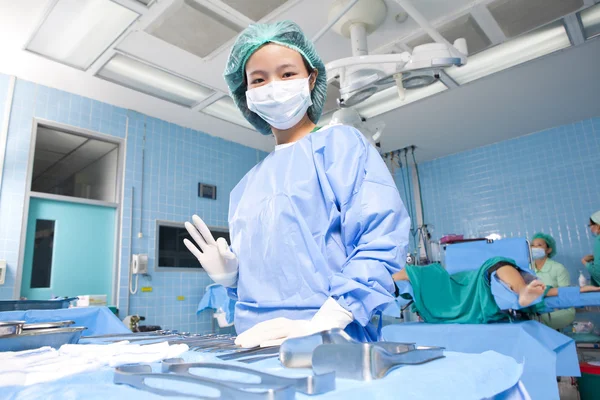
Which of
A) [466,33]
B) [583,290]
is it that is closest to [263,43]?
[466,33]

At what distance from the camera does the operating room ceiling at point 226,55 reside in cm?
278

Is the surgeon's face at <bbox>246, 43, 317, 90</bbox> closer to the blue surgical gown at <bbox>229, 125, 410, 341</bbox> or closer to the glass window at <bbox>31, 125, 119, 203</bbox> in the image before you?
the blue surgical gown at <bbox>229, 125, 410, 341</bbox>

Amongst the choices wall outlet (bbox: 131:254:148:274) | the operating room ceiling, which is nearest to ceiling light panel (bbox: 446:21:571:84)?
the operating room ceiling

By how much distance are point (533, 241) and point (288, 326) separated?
4678 mm

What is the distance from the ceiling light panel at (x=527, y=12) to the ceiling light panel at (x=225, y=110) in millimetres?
2443

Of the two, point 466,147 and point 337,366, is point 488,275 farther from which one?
point 466,147

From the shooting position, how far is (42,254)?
341 cm

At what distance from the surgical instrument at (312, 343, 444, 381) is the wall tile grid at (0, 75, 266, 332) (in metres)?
3.52

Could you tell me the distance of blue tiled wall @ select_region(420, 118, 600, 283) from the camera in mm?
4750

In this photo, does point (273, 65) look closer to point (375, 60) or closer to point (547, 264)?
point (375, 60)

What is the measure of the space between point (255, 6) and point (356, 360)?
2735 millimetres

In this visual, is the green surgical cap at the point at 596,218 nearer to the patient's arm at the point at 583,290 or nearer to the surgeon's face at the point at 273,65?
the patient's arm at the point at 583,290

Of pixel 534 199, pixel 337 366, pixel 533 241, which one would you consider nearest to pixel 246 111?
pixel 337 366

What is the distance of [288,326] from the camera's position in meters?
0.79
